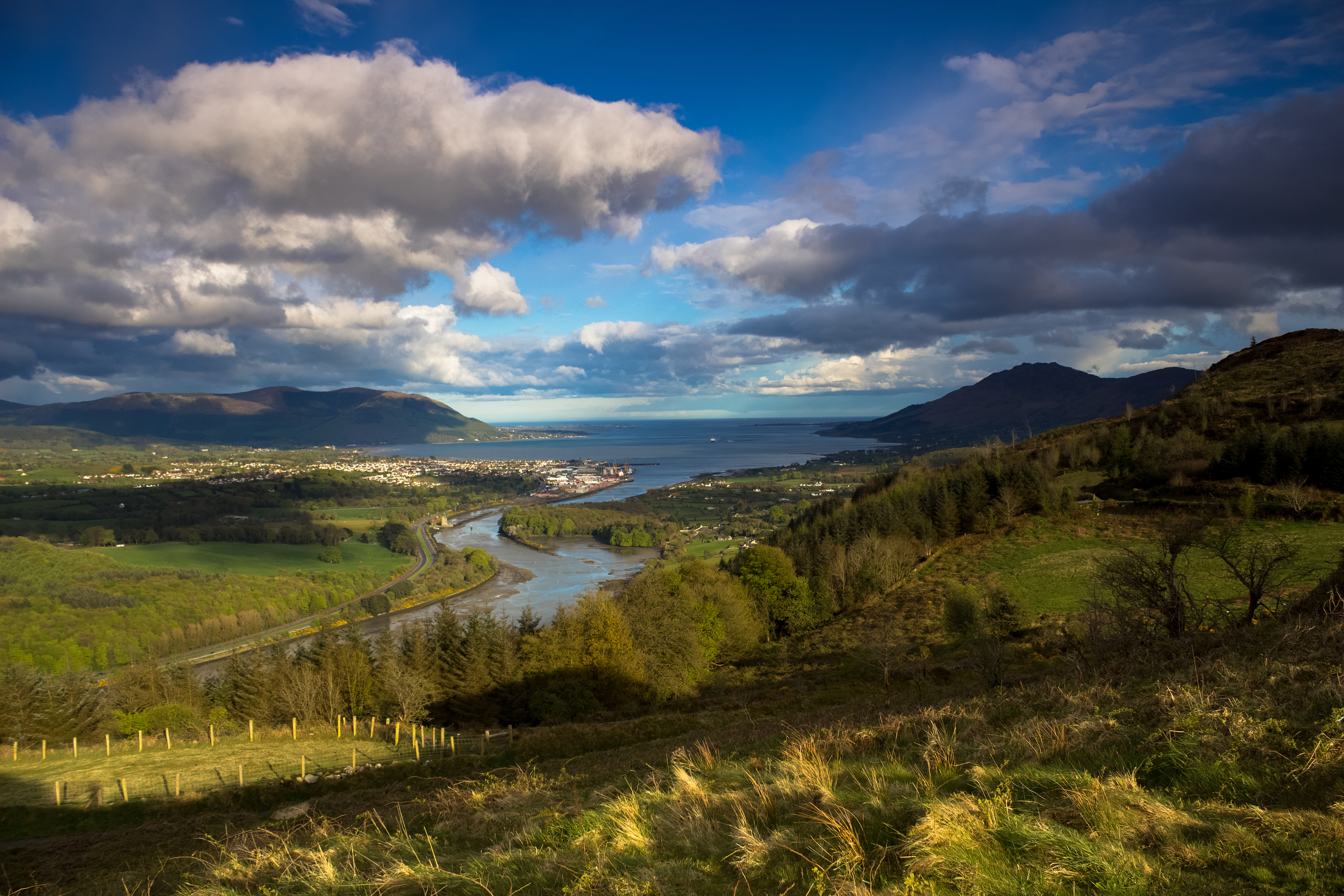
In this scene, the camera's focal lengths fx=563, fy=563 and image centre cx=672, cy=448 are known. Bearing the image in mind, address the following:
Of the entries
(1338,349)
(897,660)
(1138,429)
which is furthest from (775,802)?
(1338,349)

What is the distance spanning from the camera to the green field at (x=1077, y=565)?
25359mm

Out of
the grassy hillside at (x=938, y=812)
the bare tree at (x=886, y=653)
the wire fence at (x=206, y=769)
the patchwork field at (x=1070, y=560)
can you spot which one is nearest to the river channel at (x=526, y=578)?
the wire fence at (x=206, y=769)

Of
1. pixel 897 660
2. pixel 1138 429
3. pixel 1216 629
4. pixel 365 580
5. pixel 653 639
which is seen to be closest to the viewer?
pixel 1216 629

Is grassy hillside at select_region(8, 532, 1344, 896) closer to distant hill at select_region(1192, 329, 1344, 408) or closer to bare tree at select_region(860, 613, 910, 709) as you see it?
bare tree at select_region(860, 613, 910, 709)

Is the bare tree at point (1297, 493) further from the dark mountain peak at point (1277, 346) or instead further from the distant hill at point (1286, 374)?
the dark mountain peak at point (1277, 346)

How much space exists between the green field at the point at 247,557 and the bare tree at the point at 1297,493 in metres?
111

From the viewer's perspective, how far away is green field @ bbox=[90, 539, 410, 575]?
9844cm

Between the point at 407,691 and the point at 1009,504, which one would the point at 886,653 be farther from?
the point at 1009,504

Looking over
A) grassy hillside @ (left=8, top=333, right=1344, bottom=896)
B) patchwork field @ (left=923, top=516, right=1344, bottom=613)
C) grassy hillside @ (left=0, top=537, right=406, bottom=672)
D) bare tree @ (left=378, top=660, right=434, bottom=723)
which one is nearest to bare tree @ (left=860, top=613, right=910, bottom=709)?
grassy hillside @ (left=8, top=333, right=1344, bottom=896)

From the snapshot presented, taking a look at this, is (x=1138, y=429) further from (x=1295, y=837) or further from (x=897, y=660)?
(x=1295, y=837)

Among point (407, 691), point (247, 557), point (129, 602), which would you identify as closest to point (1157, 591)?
point (407, 691)

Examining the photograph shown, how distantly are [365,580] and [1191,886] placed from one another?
10800cm

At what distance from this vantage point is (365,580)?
94.5m

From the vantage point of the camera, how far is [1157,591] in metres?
11.5
